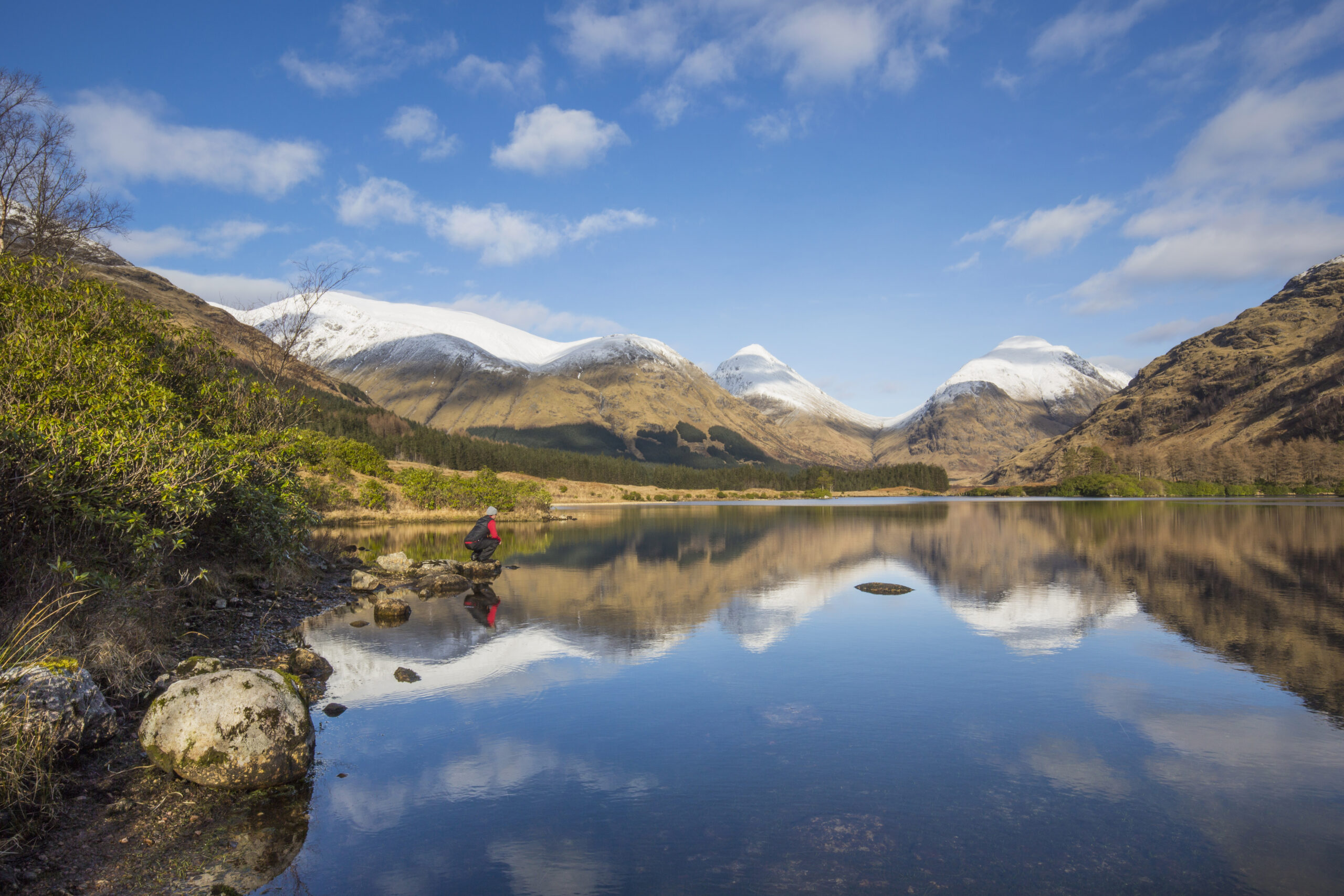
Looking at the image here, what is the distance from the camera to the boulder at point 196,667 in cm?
1384

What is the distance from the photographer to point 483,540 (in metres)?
41.2

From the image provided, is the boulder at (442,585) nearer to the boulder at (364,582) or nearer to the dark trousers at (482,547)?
the boulder at (364,582)

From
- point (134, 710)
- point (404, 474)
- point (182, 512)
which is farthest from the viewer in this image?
point (404, 474)

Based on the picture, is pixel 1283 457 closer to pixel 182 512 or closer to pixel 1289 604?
pixel 1289 604

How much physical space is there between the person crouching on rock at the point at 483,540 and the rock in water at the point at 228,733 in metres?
28.7

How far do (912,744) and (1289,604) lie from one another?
→ 2365 cm

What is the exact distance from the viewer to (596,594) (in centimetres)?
3266

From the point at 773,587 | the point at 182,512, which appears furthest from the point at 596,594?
the point at 182,512

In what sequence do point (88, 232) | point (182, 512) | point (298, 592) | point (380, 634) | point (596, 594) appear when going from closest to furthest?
point (182, 512) < point (380, 634) < point (88, 232) < point (298, 592) < point (596, 594)

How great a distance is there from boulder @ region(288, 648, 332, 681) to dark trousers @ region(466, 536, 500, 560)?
21775mm

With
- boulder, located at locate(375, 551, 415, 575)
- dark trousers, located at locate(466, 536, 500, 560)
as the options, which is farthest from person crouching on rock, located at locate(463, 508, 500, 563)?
boulder, located at locate(375, 551, 415, 575)

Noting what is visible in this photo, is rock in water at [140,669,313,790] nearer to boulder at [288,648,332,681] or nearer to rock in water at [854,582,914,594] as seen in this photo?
boulder at [288,648,332,681]

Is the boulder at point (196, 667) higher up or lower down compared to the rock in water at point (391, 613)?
higher up

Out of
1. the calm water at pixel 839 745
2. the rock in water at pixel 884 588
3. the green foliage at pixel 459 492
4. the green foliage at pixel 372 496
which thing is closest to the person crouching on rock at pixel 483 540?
the calm water at pixel 839 745
